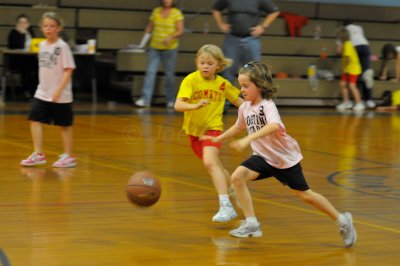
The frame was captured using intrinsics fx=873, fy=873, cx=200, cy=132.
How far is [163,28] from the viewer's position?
1587 centimetres

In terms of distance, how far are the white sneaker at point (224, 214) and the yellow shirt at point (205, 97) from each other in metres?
0.85

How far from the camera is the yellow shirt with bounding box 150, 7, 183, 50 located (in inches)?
625

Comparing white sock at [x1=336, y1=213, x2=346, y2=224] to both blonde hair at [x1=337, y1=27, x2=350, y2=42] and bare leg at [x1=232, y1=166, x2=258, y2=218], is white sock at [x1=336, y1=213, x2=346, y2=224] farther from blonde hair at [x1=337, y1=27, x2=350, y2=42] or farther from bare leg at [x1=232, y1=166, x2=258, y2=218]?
blonde hair at [x1=337, y1=27, x2=350, y2=42]

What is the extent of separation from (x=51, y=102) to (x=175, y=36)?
6794 millimetres

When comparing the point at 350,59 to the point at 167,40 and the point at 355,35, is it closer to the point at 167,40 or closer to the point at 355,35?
the point at 355,35

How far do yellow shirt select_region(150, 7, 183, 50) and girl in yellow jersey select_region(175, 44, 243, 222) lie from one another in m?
8.56

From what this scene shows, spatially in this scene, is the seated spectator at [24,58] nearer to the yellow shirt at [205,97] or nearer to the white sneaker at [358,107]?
the white sneaker at [358,107]

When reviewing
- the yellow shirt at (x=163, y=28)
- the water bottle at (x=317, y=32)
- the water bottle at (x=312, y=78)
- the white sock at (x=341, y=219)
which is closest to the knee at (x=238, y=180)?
the white sock at (x=341, y=219)

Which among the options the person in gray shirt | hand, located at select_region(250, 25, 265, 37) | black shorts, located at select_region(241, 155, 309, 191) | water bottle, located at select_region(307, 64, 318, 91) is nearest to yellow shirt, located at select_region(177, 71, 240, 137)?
black shorts, located at select_region(241, 155, 309, 191)

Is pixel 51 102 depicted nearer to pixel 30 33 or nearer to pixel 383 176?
pixel 383 176

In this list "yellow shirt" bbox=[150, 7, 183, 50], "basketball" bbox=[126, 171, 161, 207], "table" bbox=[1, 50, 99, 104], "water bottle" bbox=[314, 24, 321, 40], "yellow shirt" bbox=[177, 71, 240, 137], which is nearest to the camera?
"basketball" bbox=[126, 171, 161, 207]

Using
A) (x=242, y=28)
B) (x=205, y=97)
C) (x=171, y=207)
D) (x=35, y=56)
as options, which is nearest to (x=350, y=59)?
(x=242, y=28)

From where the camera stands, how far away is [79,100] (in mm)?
17312

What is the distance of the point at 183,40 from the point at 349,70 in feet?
11.3
